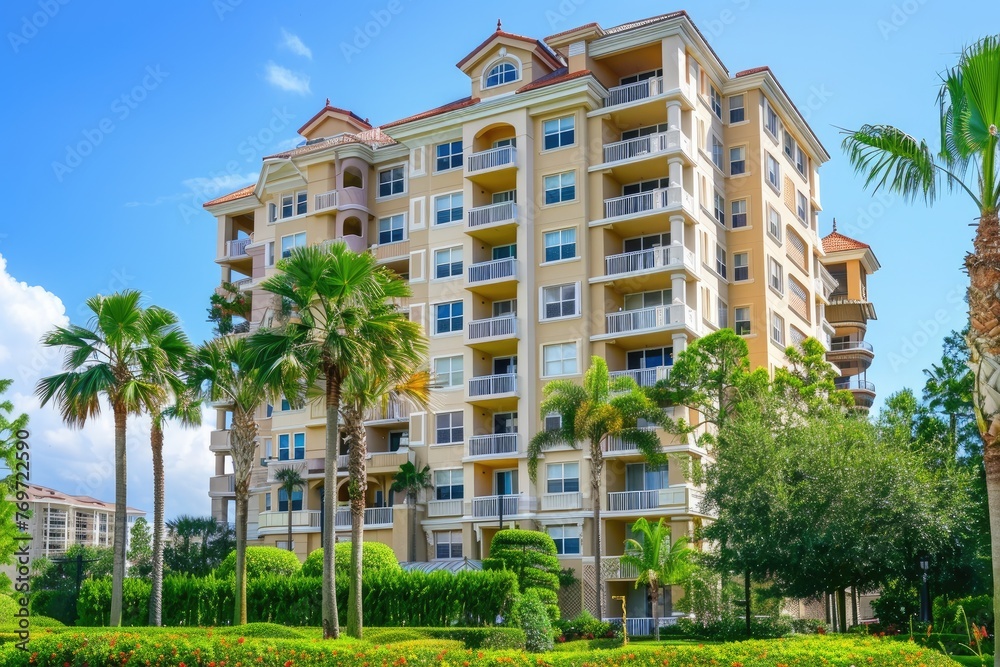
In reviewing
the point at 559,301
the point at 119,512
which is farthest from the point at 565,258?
the point at 119,512

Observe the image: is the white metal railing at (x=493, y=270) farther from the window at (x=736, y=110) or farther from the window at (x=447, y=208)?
the window at (x=736, y=110)

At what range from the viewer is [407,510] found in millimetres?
53031

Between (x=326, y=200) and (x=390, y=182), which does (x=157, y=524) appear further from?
(x=390, y=182)

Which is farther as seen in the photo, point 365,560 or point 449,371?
point 449,371

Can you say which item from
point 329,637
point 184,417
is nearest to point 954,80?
point 329,637

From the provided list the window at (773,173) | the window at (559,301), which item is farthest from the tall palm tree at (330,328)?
the window at (773,173)

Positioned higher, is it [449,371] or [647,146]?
[647,146]

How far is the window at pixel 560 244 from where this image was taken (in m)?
52.0

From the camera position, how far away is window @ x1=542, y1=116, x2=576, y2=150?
174 ft

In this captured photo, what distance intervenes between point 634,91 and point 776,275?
11652mm

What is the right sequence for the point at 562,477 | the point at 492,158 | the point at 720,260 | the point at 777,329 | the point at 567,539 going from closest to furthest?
the point at 567,539
the point at 562,477
the point at 492,158
the point at 720,260
the point at 777,329

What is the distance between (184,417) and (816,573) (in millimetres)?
21203

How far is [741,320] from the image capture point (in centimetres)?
5444

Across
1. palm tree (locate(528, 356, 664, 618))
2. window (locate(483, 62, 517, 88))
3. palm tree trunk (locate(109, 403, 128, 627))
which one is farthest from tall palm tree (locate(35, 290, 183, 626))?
window (locate(483, 62, 517, 88))
